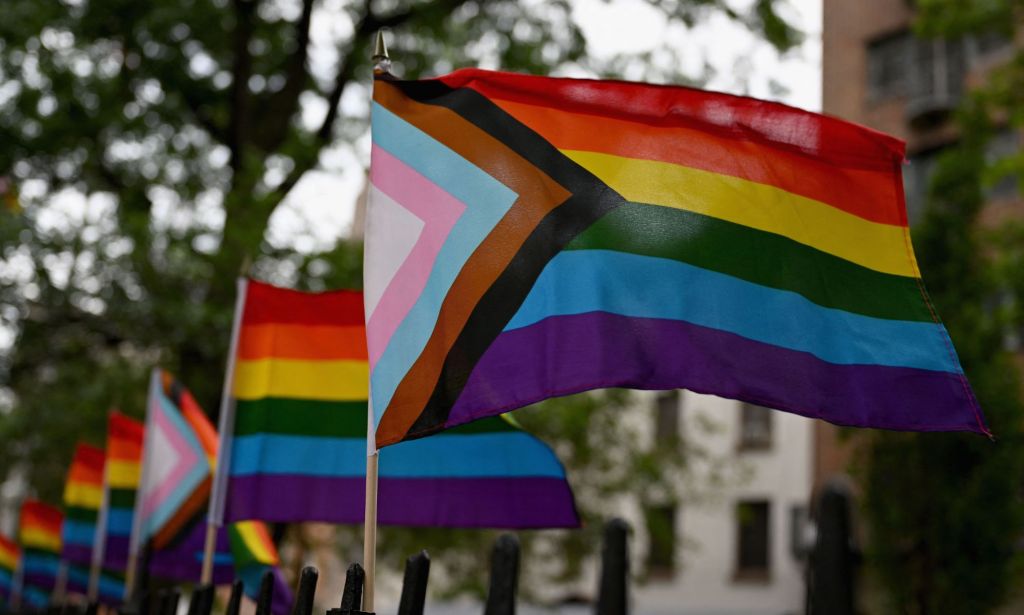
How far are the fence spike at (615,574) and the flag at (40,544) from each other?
13.1 metres

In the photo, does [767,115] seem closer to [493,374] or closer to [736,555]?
[493,374]

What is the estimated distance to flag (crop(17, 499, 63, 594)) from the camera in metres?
14.7

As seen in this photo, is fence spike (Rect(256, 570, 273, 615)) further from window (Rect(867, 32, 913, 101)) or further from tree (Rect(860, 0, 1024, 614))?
window (Rect(867, 32, 913, 101))

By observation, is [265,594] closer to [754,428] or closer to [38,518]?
[38,518]

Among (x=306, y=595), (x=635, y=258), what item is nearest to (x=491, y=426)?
(x=635, y=258)

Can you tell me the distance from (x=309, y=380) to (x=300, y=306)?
0.41 meters

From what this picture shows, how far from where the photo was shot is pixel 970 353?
54.6 feet

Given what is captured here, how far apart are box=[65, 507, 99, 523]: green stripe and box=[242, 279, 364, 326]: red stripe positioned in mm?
6615

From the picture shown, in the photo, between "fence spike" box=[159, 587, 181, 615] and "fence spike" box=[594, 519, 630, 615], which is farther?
"fence spike" box=[159, 587, 181, 615]

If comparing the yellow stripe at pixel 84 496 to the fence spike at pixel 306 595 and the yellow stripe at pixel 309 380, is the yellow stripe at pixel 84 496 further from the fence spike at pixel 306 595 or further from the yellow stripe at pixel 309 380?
the fence spike at pixel 306 595

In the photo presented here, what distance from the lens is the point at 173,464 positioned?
30.3 ft

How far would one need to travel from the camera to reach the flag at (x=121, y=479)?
446 inches

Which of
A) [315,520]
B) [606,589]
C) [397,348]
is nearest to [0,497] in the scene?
[315,520]

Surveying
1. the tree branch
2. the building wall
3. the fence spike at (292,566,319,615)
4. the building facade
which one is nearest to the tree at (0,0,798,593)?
the tree branch
